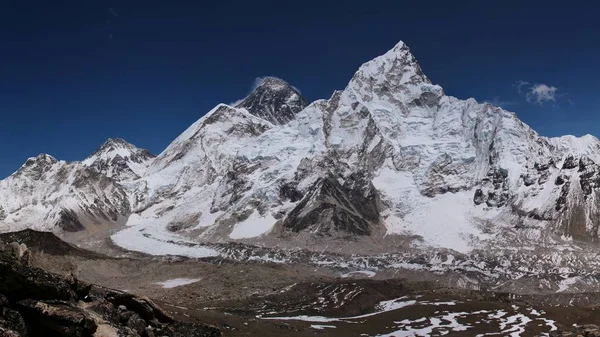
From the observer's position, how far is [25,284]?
87.6 ft

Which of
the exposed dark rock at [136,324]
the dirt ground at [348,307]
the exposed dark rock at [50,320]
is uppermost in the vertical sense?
the exposed dark rock at [50,320]

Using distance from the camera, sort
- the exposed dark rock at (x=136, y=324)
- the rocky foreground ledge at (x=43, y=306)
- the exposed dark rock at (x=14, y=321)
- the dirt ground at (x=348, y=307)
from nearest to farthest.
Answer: the exposed dark rock at (x=14, y=321) → the rocky foreground ledge at (x=43, y=306) → the exposed dark rock at (x=136, y=324) → the dirt ground at (x=348, y=307)

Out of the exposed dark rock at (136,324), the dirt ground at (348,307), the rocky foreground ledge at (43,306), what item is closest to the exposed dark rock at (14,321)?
the rocky foreground ledge at (43,306)

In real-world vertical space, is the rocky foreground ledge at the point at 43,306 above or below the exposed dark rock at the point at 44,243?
below

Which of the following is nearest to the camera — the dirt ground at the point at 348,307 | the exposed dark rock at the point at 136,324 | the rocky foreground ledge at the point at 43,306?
the rocky foreground ledge at the point at 43,306

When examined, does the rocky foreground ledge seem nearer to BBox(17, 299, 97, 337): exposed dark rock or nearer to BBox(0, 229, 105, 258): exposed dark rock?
BBox(17, 299, 97, 337): exposed dark rock

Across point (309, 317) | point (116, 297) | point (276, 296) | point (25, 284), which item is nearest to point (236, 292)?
point (276, 296)

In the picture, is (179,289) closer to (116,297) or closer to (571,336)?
(571,336)

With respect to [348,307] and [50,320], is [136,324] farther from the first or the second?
[348,307]

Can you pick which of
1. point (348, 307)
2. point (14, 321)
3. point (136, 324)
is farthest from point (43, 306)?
point (348, 307)

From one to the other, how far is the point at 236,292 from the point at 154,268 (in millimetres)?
70762

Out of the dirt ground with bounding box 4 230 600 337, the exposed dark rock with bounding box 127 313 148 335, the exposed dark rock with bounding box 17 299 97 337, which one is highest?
the exposed dark rock with bounding box 17 299 97 337

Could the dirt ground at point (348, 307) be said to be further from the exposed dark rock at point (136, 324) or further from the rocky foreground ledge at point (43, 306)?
the rocky foreground ledge at point (43, 306)

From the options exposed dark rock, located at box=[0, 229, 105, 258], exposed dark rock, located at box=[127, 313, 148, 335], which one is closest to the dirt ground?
exposed dark rock, located at box=[0, 229, 105, 258]
